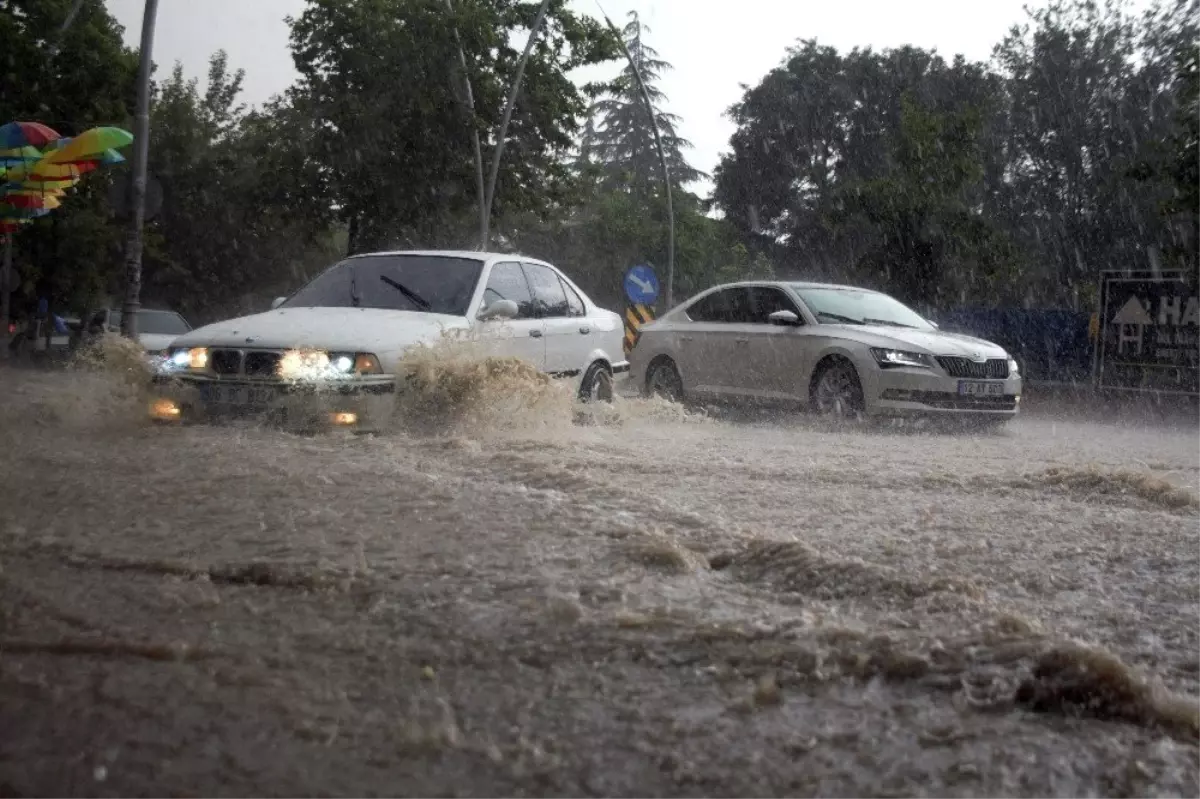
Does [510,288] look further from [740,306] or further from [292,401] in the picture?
[740,306]

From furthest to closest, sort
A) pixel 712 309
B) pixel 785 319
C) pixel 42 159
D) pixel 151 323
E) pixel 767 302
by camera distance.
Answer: pixel 151 323 < pixel 42 159 < pixel 712 309 < pixel 767 302 < pixel 785 319

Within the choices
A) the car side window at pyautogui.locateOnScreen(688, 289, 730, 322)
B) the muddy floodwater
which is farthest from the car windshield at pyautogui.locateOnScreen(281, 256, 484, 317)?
the car side window at pyautogui.locateOnScreen(688, 289, 730, 322)

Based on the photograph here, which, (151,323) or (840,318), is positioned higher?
(840,318)

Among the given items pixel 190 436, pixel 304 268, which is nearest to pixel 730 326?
pixel 190 436

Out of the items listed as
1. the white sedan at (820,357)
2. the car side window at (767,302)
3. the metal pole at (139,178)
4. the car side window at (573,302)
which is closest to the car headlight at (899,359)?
the white sedan at (820,357)

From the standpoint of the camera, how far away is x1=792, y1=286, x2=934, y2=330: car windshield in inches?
526

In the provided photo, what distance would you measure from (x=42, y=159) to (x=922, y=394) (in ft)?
43.7

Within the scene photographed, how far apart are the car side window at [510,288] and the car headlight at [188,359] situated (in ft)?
6.93

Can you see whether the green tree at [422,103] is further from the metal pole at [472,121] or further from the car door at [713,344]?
the car door at [713,344]

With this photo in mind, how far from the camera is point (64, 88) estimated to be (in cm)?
3550

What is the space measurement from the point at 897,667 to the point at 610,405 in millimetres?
7820

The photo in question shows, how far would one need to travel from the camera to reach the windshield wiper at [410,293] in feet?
31.8

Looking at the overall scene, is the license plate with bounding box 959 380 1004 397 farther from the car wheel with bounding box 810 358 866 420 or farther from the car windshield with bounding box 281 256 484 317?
the car windshield with bounding box 281 256 484 317

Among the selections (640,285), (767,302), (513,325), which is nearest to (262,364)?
(513,325)
